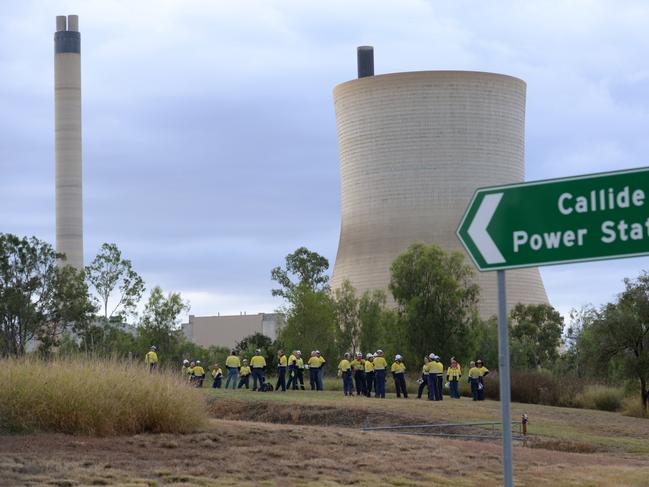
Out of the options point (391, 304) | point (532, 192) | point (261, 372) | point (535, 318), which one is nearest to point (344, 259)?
point (391, 304)

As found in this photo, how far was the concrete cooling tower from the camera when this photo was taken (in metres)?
58.1

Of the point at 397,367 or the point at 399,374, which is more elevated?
the point at 397,367

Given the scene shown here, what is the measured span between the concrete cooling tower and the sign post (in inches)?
2033

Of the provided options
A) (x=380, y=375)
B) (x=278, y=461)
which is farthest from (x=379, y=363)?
(x=278, y=461)

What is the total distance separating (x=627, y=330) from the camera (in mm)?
A: 35188

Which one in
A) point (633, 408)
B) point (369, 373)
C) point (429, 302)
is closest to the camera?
point (369, 373)

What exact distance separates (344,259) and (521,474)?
4794 centimetres

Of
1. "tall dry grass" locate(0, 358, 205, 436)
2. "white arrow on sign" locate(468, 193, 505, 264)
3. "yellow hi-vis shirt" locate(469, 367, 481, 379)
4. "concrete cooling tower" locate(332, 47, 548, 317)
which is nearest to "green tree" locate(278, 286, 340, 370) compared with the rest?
"concrete cooling tower" locate(332, 47, 548, 317)

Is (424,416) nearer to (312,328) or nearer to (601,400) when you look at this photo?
(601,400)

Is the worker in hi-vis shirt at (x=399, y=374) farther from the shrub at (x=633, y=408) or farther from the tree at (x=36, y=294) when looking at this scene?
the tree at (x=36, y=294)

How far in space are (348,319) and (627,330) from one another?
23.0 metres

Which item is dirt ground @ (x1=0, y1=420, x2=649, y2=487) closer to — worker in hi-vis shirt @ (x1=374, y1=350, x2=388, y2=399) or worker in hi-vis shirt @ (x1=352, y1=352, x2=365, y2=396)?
worker in hi-vis shirt @ (x1=374, y1=350, x2=388, y2=399)

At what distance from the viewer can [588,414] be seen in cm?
2944

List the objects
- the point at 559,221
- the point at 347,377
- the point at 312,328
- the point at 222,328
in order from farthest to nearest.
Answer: the point at 222,328 < the point at 312,328 < the point at 347,377 < the point at 559,221
